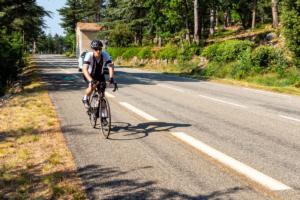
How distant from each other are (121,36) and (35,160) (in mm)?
57149

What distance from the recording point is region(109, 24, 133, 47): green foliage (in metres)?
60.1

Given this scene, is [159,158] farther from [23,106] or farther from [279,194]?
[23,106]

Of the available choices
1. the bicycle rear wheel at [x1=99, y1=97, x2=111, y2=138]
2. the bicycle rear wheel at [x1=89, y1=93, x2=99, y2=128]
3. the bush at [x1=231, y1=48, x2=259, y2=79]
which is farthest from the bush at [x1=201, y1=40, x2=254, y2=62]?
the bicycle rear wheel at [x1=99, y1=97, x2=111, y2=138]

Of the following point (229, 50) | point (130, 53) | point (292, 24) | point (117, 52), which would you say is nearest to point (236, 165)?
point (292, 24)

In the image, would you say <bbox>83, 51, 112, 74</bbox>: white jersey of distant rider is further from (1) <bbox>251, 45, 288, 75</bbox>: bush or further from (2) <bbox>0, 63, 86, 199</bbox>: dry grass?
(1) <bbox>251, 45, 288, 75</bbox>: bush

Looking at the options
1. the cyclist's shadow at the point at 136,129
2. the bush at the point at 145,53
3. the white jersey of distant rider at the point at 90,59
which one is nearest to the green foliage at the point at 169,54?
the bush at the point at 145,53

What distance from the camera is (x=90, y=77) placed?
8.12 meters

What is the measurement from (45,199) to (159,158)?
2.26 m

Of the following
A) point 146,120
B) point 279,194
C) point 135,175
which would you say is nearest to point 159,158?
point 135,175

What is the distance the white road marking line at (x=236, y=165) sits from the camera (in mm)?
5211

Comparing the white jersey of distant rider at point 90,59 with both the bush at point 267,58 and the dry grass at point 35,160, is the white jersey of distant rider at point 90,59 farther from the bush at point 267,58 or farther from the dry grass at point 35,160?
the bush at point 267,58

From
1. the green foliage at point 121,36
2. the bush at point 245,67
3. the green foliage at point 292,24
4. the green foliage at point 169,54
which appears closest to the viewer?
the green foliage at point 292,24

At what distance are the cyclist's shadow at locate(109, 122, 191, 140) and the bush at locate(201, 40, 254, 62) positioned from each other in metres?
17.7

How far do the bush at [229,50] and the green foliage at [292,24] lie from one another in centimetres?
563
